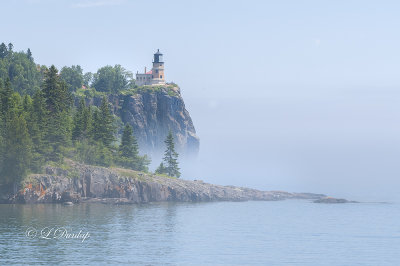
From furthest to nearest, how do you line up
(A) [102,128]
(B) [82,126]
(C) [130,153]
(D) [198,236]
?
(C) [130,153]
(A) [102,128]
(B) [82,126]
(D) [198,236]

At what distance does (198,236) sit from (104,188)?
41799 millimetres

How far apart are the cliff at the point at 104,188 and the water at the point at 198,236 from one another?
4.52 m

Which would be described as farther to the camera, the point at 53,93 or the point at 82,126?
the point at 53,93

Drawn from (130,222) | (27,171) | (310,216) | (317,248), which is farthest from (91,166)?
(317,248)

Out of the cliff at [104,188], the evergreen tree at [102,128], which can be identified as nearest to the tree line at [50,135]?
the evergreen tree at [102,128]

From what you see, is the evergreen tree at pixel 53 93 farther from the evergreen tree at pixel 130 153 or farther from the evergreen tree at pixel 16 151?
the evergreen tree at pixel 16 151

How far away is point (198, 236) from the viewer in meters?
98.2

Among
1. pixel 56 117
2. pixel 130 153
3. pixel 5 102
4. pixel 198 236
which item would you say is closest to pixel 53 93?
pixel 56 117

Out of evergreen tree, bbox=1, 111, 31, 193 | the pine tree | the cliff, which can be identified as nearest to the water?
the cliff

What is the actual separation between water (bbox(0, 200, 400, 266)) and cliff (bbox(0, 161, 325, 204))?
14.8ft

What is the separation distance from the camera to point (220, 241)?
94000 mm

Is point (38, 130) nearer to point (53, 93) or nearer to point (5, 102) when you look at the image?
point (5, 102)

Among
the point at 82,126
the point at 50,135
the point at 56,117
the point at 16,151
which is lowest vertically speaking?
the point at 16,151

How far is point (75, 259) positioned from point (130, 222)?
1258 inches
